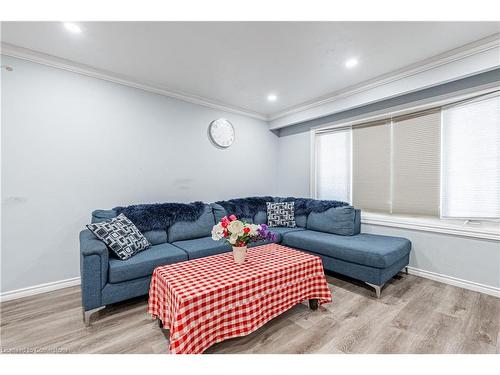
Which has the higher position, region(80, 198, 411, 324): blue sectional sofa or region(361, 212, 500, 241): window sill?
region(361, 212, 500, 241): window sill

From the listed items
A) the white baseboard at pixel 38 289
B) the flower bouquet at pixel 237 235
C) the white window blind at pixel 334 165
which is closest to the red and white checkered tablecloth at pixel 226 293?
the flower bouquet at pixel 237 235

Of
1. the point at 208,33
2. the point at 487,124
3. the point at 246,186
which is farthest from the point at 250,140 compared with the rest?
the point at 487,124

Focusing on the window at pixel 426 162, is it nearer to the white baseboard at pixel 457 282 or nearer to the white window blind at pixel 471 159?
the white window blind at pixel 471 159

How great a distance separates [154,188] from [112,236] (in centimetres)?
110

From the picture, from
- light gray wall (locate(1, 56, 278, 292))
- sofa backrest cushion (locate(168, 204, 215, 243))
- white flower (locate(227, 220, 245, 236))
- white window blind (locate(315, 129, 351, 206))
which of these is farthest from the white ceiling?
sofa backrest cushion (locate(168, 204, 215, 243))

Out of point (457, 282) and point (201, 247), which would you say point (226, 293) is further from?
point (457, 282)

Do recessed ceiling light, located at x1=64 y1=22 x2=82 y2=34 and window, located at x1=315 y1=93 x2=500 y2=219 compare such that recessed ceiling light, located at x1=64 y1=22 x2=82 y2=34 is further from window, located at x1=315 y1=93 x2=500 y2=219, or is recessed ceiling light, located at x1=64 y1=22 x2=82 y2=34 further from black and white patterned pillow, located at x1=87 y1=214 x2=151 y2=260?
window, located at x1=315 y1=93 x2=500 y2=219

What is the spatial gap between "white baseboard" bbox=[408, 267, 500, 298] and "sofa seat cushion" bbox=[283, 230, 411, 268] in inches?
13.9

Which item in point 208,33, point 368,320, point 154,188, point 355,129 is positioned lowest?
point 368,320

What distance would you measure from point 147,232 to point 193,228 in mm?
568

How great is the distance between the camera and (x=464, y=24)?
77.2 inches

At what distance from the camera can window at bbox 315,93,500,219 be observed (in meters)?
2.47

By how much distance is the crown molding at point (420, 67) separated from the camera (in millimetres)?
2205
